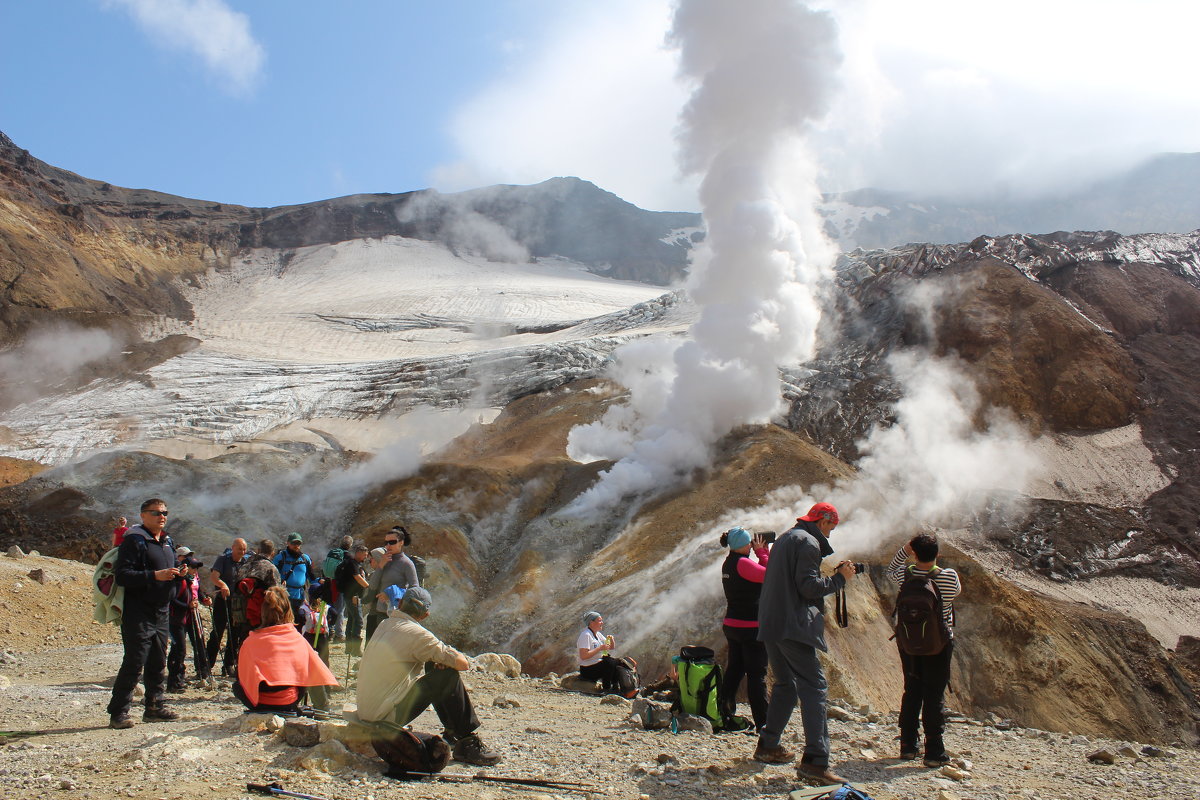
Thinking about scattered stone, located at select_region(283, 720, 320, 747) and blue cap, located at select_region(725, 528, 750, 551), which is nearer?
scattered stone, located at select_region(283, 720, 320, 747)

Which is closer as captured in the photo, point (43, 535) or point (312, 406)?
point (43, 535)

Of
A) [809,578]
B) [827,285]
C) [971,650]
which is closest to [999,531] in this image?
[971,650]

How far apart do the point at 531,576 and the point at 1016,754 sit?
1344 cm

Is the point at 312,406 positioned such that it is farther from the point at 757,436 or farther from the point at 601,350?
the point at 757,436

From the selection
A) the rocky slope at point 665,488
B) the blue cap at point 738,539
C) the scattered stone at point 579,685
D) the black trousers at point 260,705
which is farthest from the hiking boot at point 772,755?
the rocky slope at point 665,488

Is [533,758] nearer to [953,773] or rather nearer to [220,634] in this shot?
[953,773]

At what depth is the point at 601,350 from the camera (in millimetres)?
50906

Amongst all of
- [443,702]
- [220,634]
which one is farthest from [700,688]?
[220,634]

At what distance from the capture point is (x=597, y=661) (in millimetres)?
10867

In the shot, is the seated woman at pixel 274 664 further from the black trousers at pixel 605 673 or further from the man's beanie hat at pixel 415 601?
the black trousers at pixel 605 673

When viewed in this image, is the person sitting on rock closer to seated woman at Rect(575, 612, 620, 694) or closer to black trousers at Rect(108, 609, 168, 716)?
black trousers at Rect(108, 609, 168, 716)

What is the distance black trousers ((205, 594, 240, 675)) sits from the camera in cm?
982

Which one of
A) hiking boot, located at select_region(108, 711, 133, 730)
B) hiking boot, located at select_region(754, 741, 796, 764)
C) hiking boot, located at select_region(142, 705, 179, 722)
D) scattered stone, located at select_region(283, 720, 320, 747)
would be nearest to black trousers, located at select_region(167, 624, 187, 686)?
hiking boot, located at select_region(142, 705, 179, 722)

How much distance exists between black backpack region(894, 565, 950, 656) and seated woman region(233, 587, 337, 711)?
4.48 m
